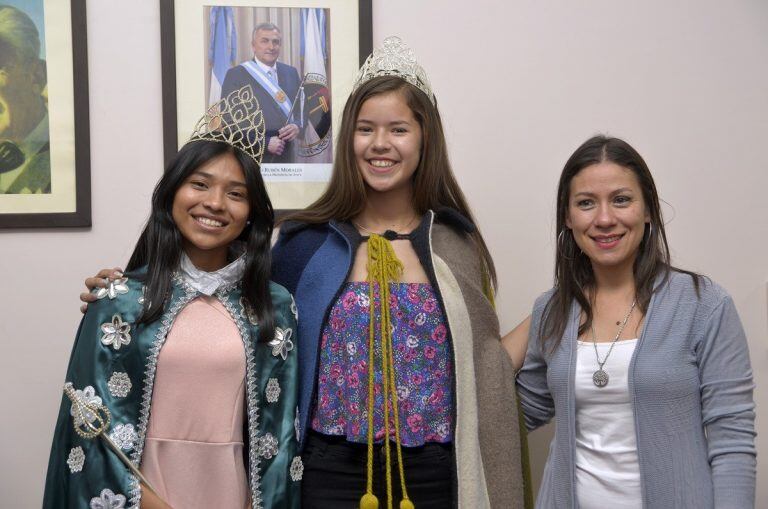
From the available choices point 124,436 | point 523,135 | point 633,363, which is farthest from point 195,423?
point 523,135

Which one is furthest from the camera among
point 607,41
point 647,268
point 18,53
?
point 607,41

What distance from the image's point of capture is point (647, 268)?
161 centimetres

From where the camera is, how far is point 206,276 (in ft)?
5.35

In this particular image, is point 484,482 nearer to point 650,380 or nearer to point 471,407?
point 471,407

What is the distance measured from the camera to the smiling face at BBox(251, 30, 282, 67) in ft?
7.18

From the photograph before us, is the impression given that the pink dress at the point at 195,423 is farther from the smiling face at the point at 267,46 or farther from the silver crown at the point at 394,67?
the smiling face at the point at 267,46

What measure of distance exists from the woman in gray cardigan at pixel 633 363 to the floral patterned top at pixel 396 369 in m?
0.25

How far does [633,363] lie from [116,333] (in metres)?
1.05

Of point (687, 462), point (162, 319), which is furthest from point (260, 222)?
point (687, 462)

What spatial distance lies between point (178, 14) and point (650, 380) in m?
1.60

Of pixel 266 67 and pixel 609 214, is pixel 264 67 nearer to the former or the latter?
pixel 266 67

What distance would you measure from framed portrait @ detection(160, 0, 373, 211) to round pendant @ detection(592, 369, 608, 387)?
103 cm

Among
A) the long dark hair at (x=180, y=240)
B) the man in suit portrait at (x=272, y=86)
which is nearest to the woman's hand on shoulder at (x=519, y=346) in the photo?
the long dark hair at (x=180, y=240)

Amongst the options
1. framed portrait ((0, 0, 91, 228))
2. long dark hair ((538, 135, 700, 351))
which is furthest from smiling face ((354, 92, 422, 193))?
framed portrait ((0, 0, 91, 228))
